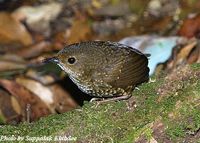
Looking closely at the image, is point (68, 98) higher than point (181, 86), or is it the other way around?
point (181, 86)

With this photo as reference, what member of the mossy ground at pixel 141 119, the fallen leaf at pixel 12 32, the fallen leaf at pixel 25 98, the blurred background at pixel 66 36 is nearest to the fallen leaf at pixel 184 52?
the blurred background at pixel 66 36

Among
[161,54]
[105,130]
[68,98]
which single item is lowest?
[68,98]

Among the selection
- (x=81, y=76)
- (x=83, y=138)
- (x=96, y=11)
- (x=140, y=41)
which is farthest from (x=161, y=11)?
(x=83, y=138)

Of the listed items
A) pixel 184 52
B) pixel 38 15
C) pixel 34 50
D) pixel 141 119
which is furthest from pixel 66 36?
pixel 141 119

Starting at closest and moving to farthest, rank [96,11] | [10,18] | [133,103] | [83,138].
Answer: [83,138] → [133,103] → [10,18] → [96,11]

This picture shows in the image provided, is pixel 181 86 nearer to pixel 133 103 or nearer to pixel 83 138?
pixel 133 103

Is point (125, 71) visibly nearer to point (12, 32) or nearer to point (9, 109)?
point (9, 109)
